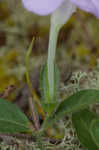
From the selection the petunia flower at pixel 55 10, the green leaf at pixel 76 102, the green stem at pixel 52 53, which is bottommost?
the green leaf at pixel 76 102

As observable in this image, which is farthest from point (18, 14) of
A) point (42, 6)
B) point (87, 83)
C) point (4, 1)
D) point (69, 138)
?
point (42, 6)

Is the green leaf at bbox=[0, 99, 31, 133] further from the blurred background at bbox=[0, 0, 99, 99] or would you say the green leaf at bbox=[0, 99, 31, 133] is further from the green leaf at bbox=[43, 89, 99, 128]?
the blurred background at bbox=[0, 0, 99, 99]

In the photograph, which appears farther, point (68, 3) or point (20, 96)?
point (20, 96)

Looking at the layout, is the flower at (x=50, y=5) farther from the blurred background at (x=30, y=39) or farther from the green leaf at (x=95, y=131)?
the blurred background at (x=30, y=39)

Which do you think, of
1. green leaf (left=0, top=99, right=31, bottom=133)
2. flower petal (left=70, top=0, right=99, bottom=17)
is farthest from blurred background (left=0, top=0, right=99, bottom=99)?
flower petal (left=70, top=0, right=99, bottom=17)

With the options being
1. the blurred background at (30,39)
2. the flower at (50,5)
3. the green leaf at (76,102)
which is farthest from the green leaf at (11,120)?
the blurred background at (30,39)

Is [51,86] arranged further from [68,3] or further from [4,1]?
[4,1]
